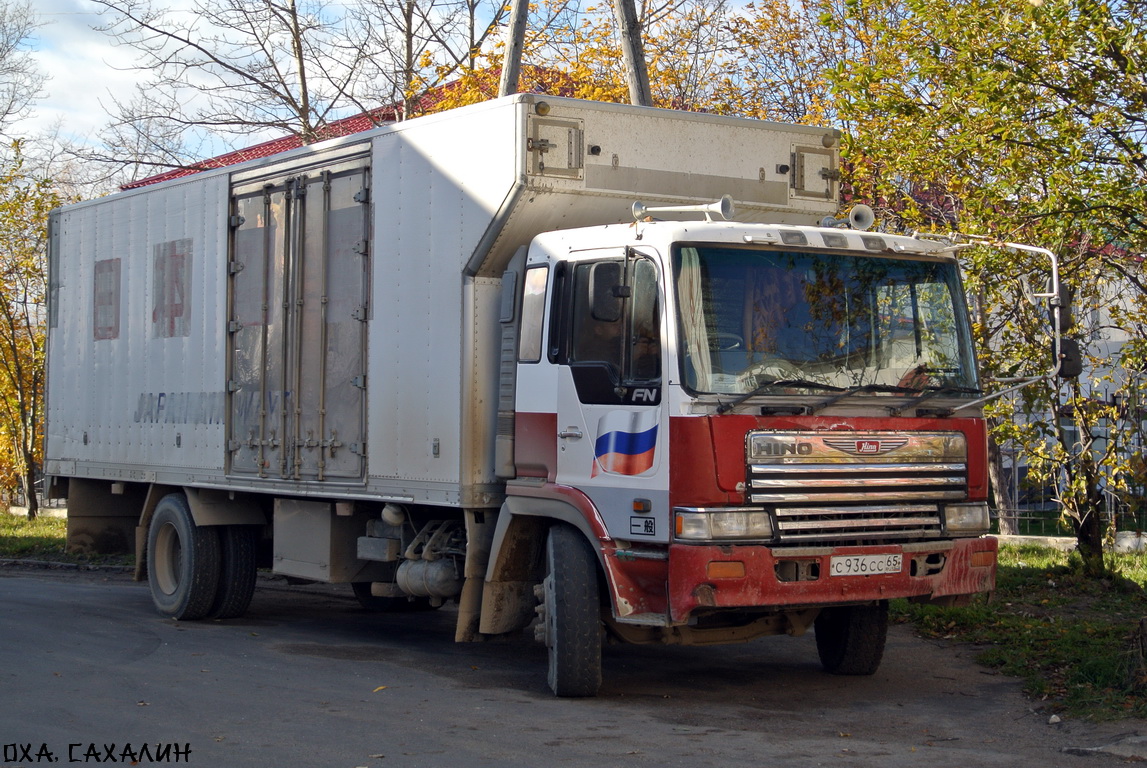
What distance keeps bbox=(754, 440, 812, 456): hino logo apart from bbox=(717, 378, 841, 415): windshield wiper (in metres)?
0.25

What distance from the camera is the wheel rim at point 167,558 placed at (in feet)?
39.5

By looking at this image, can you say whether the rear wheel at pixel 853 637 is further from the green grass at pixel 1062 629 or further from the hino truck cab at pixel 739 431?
the green grass at pixel 1062 629

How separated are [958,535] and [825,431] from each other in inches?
46.0

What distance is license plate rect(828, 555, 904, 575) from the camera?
24.2 feet

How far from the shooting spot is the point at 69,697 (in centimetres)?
785

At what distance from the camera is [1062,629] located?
10.1 meters

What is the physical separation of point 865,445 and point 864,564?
666 mm

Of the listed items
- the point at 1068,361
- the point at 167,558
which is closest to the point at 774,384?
the point at 1068,361

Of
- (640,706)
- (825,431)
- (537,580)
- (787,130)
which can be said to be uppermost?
(787,130)

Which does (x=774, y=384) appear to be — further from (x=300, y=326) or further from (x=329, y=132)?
(x=329, y=132)

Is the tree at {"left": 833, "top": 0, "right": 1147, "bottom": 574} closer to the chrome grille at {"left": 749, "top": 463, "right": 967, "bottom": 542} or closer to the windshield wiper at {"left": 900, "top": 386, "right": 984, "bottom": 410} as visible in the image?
the windshield wiper at {"left": 900, "top": 386, "right": 984, "bottom": 410}

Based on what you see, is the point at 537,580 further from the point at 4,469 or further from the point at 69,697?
the point at 4,469

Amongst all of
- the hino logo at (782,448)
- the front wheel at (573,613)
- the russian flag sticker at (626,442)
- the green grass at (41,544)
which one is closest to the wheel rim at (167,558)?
the green grass at (41,544)

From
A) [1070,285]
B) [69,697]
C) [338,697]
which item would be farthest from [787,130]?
[69,697]
